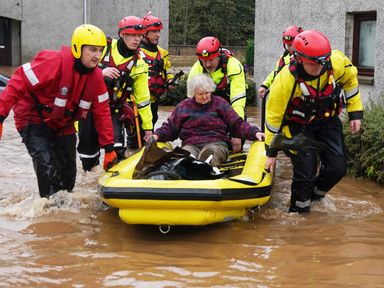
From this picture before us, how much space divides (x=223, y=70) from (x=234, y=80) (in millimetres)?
196

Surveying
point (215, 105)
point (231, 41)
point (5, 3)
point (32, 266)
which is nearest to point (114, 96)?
point (215, 105)

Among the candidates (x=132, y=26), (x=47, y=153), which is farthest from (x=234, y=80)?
(x=47, y=153)

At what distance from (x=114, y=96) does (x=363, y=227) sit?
3.29m

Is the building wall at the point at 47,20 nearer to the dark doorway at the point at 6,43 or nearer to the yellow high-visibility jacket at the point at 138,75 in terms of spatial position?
the dark doorway at the point at 6,43

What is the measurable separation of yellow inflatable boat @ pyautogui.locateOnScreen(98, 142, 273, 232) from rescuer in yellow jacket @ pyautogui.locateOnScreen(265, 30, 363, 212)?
0.43 metres

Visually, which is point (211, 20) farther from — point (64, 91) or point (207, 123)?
point (64, 91)

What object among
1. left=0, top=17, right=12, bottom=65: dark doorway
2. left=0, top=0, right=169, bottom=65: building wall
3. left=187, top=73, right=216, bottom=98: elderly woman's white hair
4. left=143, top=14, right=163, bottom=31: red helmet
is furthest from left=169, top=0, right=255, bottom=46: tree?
left=187, top=73, right=216, bottom=98: elderly woman's white hair

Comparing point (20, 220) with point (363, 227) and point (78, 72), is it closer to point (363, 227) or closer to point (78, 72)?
point (78, 72)

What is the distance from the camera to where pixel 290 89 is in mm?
5809

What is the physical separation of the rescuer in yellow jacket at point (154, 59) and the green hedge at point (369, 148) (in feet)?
9.00

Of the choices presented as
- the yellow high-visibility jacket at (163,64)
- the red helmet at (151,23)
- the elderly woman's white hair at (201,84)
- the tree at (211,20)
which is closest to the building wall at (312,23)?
the yellow high-visibility jacket at (163,64)

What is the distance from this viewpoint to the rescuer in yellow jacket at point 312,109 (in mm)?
5675

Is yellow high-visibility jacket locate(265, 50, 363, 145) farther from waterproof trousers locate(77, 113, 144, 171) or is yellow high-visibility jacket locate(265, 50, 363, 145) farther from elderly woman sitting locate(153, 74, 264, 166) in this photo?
waterproof trousers locate(77, 113, 144, 171)

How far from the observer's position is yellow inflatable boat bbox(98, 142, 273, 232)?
5.36 metres
